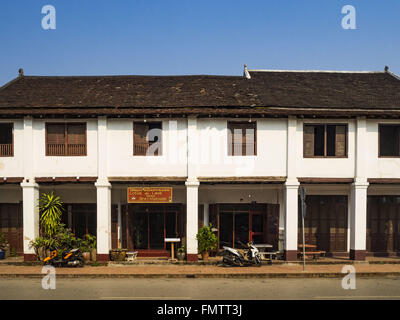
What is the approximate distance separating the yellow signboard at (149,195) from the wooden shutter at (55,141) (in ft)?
11.0

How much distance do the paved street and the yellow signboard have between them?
12.7ft

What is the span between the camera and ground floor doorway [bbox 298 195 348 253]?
17.9 m

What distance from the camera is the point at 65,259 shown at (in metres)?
15.2

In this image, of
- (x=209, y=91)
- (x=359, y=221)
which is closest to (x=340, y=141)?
(x=359, y=221)

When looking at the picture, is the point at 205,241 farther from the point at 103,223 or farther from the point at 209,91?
the point at 209,91

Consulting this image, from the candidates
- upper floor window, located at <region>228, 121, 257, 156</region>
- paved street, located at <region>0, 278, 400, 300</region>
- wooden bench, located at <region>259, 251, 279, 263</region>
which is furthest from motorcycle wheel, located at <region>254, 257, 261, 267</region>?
upper floor window, located at <region>228, 121, 257, 156</region>

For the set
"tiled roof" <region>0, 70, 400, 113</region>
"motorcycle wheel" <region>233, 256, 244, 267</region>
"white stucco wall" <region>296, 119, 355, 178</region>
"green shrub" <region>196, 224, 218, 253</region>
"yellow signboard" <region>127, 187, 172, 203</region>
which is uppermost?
"tiled roof" <region>0, 70, 400, 113</region>

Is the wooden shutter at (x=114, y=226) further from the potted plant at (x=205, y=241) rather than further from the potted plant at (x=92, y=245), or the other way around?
the potted plant at (x=205, y=241)

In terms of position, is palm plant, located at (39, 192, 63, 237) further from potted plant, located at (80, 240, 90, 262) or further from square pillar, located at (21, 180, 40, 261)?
potted plant, located at (80, 240, 90, 262)

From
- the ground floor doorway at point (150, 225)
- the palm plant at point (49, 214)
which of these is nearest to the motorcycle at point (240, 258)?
the ground floor doorway at point (150, 225)

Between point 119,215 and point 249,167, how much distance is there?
644 cm

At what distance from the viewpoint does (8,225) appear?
18172 millimetres

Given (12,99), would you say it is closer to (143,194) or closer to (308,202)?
(143,194)

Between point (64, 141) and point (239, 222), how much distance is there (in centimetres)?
860
